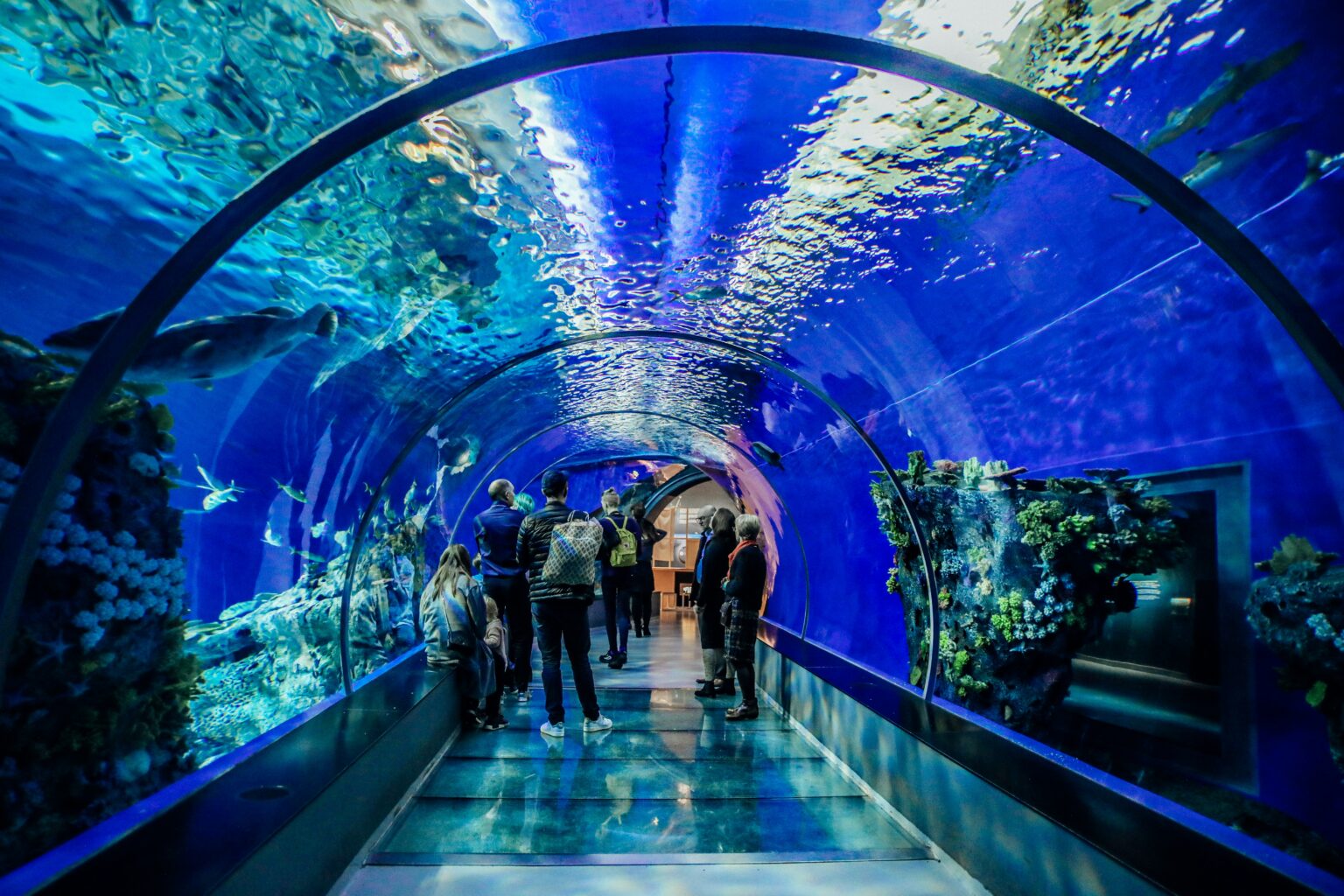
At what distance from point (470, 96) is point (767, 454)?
29.5 feet

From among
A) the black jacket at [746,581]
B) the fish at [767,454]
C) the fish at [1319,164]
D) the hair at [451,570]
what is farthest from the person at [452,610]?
the fish at [767,454]

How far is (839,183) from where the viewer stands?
4.41 metres

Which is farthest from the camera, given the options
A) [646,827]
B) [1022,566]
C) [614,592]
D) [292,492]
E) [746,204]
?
[614,592]

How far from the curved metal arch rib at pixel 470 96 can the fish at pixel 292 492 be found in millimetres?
6844

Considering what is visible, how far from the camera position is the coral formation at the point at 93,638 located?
132 inches

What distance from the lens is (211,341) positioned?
5.11 m

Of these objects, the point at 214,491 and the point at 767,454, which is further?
the point at 767,454

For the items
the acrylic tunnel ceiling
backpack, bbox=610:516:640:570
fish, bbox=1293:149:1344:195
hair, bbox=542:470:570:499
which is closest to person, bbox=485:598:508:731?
hair, bbox=542:470:570:499

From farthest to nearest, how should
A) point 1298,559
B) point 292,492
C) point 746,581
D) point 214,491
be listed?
point 292,492 < point 214,491 < point 746,581 < point 1298,559

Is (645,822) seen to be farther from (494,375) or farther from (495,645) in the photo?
(494,375)

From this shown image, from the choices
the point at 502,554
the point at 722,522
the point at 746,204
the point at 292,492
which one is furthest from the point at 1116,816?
the point at 292,492

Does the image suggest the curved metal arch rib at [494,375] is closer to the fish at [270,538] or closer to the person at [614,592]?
the person at [614,592]

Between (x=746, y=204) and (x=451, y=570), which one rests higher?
(x=746, y=204)

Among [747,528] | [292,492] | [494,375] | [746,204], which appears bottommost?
[747,528]
